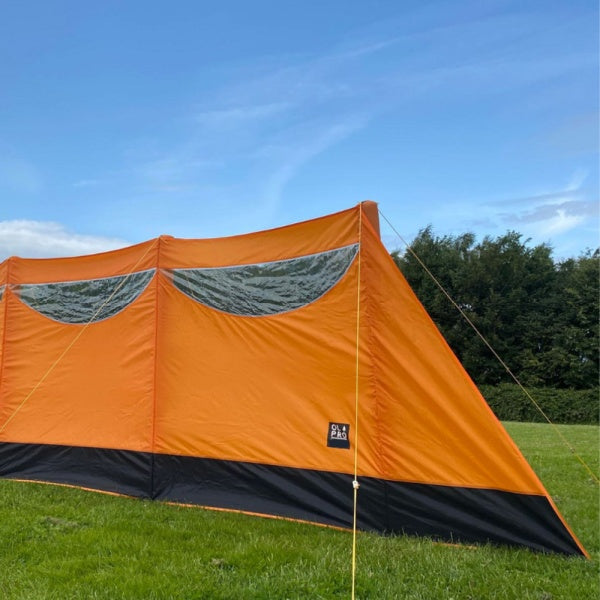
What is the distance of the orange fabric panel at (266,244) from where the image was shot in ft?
15.5

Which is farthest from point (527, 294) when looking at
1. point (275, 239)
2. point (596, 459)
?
point (275, 239)

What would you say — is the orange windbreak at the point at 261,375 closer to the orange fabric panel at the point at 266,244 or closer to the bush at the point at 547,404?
the orange fabric panel at the point at 266,244

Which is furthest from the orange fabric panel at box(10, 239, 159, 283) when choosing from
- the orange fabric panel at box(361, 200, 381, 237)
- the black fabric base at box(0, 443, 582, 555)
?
the orange fabric panel at box(361, 200, 381, 237)

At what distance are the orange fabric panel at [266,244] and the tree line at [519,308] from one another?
19531 mm

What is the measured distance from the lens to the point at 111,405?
5781mm

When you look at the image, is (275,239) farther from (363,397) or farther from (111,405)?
(111,405)

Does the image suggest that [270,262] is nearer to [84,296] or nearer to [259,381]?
[259,381]

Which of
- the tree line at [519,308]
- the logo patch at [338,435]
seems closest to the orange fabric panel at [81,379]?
the logo patch at [338,435]

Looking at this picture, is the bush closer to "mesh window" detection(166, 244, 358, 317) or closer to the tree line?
the tree line

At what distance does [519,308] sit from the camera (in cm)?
2662

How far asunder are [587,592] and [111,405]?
4268mm

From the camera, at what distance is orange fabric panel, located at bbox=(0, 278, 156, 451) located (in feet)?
18.5

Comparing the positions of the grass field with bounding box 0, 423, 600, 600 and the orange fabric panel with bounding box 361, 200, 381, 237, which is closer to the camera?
the grass field with bounding box 0, 423, 600, 600

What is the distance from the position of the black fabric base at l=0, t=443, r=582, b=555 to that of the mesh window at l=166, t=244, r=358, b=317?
134cm
